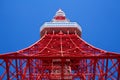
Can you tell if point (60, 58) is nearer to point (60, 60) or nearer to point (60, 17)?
point (60, 60)

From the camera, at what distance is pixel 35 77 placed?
59.5 ft

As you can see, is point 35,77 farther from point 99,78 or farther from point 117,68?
point 117,68

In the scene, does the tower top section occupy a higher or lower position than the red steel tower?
higher

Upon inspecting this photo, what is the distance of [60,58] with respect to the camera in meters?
13.5

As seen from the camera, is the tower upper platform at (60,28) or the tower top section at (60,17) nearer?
the tower upper platform at (60,28)

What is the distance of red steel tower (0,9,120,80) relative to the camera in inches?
561

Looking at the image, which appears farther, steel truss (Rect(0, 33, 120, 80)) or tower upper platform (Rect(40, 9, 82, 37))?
tower upper platform (Rect(40, 9, 82, 37))

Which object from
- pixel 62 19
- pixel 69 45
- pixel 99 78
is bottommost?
pixel 99 78

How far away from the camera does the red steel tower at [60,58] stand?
14.2 meters

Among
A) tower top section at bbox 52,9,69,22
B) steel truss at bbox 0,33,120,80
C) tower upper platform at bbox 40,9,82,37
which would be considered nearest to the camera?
steel truss at bbox 0,33,120,80

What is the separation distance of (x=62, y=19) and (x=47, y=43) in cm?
385

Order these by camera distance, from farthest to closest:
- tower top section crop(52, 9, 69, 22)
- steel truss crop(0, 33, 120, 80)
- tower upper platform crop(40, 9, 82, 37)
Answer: tower top section crop(52, 9, 69, 22) → tower upper platform crop(40, 9, 82, 37) → steel truss crop(0, 33, 120, 80)

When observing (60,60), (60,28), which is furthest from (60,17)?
(60,60)

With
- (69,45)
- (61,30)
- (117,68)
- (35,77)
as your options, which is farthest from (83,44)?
(117,68)
